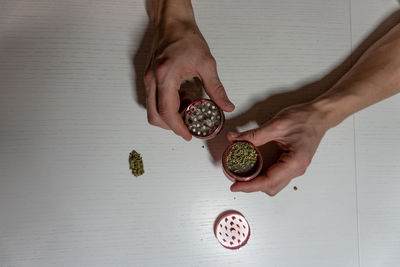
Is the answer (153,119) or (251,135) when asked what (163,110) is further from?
(251,135)

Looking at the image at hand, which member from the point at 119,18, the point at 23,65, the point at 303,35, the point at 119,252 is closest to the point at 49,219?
the point at 119,252

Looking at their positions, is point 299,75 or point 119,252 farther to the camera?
point 299,75

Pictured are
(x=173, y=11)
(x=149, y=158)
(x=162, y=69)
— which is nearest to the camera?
(x=162, y=69)

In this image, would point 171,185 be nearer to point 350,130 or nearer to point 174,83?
point 174,83

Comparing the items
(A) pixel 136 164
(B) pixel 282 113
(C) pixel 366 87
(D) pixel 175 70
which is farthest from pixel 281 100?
(A) pixel 136 164

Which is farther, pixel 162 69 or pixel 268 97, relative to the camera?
pixel 268 97

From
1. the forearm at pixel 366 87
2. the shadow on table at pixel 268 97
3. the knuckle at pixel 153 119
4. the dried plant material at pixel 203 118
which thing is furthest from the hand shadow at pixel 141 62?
the forearm at pixel 366 87

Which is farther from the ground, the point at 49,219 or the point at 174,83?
the point at 174,83
